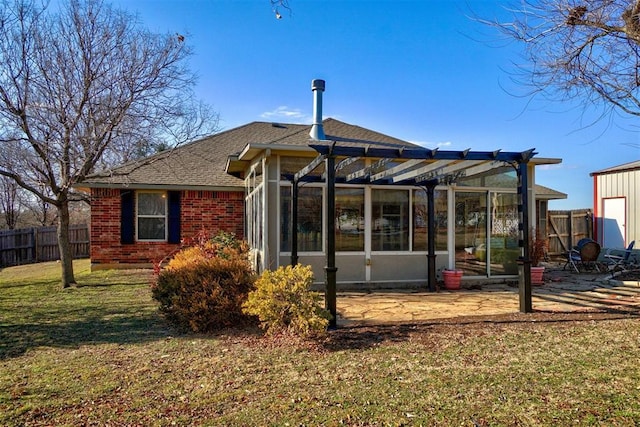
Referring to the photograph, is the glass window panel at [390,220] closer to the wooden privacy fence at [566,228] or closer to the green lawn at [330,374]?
the green lawn at [330,374]

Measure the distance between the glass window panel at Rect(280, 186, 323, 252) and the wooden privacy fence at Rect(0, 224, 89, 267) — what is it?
1292 cm

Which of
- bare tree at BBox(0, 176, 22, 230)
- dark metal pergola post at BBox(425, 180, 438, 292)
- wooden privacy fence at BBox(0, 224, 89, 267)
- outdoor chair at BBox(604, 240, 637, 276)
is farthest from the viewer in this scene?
bare tree at BBox(0, 176, 22, 230)

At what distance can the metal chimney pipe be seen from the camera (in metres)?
11.2

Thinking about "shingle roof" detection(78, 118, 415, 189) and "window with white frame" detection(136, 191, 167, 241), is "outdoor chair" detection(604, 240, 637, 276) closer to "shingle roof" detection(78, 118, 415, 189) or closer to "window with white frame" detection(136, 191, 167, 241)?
"shingle roof" detection(78, 118, 415, 189)

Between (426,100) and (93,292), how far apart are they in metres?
9.00

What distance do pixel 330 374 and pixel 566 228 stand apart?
51.6 feet

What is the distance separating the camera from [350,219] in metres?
9.60

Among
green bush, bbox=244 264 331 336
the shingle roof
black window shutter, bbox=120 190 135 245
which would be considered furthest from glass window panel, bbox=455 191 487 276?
black window shutter, bbox=120 190 135 245

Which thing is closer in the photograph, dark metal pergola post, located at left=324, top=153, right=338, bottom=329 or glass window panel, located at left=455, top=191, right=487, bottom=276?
dark metal pergola post, located at left=324, top=153, right=338, bottom=329

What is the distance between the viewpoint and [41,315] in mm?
7031

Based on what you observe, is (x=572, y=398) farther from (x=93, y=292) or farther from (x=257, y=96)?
(x=257, y=96)

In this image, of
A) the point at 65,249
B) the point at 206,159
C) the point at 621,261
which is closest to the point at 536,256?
the point at 621,261

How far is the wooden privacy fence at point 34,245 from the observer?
17.1 meters

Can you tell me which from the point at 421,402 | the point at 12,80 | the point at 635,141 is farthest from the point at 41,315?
the point at 635,141
